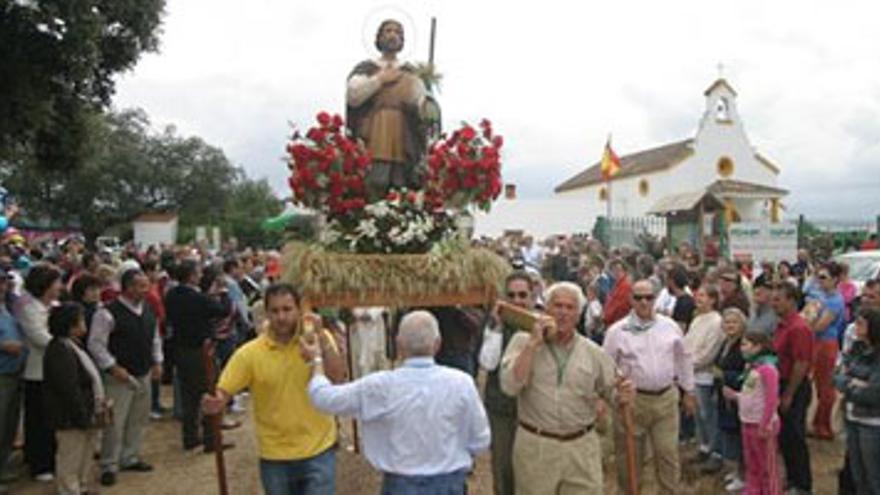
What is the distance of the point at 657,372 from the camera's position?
6148 mm

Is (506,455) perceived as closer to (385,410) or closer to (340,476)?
(385,410)

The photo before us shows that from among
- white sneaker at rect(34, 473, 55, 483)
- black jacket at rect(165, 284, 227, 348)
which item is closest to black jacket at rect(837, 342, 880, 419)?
black jacket at rect(165, 284, 227, 348)

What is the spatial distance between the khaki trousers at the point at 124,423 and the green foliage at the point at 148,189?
36563 millimetres

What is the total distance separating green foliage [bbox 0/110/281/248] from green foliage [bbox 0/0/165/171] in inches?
1284

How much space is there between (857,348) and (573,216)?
3719 cm

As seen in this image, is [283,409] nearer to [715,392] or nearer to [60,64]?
[715,392]

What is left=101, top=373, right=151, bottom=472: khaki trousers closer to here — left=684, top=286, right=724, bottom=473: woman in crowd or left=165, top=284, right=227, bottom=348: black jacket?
Result: left=165, top=284, right=227, bottom=348: black jacket

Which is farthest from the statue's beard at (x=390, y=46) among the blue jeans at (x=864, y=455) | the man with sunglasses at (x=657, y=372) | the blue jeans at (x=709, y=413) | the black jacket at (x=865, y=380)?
the blue jeans at (x=864, y=455)

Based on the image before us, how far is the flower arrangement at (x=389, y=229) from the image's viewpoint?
19.5 feet

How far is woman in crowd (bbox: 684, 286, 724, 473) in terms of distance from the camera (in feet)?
24.4

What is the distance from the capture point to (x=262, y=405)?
468cm

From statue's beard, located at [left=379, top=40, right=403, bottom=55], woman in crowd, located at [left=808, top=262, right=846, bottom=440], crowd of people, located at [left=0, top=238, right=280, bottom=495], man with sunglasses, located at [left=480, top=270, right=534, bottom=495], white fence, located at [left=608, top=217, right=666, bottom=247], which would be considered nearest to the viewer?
man with sunglasses, located at [left=480, top=270, right=534, bottom=495]

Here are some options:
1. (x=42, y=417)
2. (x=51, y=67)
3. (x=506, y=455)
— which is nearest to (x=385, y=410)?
(x=506, y=455)

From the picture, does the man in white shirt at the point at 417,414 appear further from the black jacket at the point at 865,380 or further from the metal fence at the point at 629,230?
the metal fence at the point at 629,230
